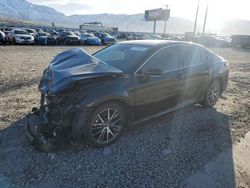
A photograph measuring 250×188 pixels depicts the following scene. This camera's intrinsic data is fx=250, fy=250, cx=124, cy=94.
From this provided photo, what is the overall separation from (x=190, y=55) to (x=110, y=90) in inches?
90.0

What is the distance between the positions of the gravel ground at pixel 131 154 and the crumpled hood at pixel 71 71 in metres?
0.99

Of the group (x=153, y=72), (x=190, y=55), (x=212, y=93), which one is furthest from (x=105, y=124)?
(x=212, y=93)

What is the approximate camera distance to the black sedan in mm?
3666

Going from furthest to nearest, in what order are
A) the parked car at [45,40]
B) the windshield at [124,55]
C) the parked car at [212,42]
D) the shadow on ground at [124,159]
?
the parked car at [212,42], the parked car at [45,40], the windshield at [124,55], the shadow on ground at [124,159]

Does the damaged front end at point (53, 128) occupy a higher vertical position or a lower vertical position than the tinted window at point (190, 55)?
lower

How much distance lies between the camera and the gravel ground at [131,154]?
3.29 meters

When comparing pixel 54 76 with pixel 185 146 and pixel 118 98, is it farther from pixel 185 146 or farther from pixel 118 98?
pixel 185 146

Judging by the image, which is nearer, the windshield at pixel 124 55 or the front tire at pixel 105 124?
the front tire at pixel 105 124

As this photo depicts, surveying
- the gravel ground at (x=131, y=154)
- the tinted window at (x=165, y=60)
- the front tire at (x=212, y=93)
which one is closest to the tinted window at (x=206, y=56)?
the front tire at (x=212, y=93)

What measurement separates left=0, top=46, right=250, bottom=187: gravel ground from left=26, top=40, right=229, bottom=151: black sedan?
26 cm

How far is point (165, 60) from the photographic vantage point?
4.65 metres

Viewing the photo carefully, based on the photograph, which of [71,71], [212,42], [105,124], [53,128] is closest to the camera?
[53,128]

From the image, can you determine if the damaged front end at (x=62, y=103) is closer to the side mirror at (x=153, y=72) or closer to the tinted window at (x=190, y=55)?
the side mirror at (x=153, y=72)

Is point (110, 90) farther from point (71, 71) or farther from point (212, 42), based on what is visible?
point (212, 42)
